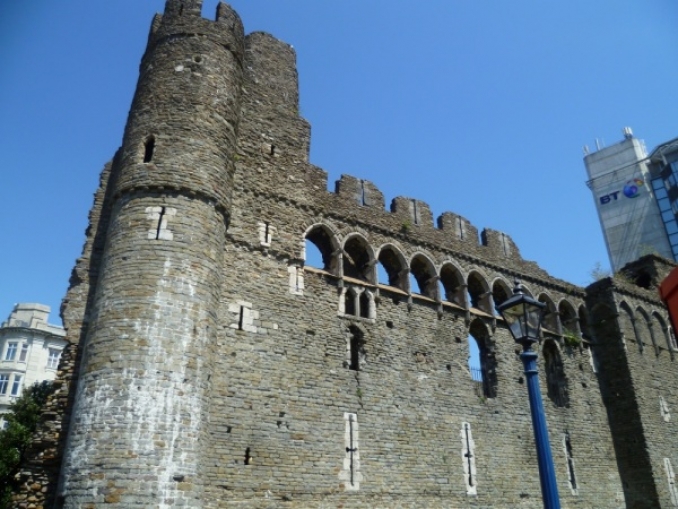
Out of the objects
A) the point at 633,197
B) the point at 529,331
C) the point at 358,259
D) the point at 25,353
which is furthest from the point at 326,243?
the point at 633,197

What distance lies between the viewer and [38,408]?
22.2 metres

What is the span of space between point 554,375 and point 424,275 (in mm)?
6230

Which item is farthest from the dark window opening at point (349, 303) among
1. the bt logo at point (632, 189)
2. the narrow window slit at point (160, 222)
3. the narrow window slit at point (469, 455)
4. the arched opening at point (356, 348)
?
the bt logo at point (632, 189)

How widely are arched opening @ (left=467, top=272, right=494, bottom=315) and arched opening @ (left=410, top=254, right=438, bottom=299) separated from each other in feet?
6.03

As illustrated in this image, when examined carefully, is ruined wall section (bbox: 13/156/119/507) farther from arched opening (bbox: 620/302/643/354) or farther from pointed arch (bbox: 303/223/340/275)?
arched opening (bbox: 620/302/643/354)

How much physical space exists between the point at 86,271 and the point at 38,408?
12.0 metres

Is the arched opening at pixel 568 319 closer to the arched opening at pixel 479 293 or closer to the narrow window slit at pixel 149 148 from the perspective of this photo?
the arched opening at pixel 479 293

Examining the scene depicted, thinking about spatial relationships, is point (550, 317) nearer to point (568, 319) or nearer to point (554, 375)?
point (568, 319)

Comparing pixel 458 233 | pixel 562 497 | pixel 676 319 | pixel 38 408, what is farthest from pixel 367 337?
pixel 38 408

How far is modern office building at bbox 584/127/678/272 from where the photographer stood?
5162cm

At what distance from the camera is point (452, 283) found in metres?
18.7

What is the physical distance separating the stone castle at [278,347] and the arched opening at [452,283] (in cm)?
8

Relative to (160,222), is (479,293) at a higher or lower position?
higher

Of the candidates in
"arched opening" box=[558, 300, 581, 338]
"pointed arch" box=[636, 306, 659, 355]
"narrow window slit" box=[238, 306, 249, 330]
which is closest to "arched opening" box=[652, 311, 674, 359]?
"pointed arch" box=[636, 306, 659, 355]
